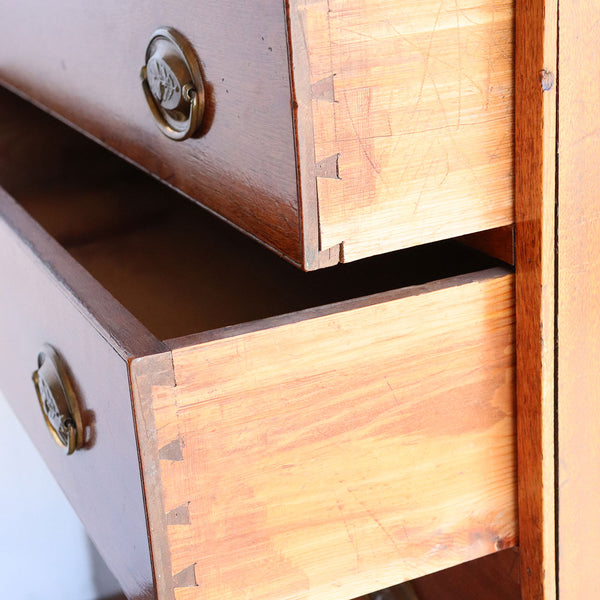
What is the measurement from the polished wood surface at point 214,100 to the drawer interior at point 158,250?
166 mm

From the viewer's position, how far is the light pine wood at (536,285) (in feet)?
1.47

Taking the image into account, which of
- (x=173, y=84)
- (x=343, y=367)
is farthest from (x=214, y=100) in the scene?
(x=343, y=367)

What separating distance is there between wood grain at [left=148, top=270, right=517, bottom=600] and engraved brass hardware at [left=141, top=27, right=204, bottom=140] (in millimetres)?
128

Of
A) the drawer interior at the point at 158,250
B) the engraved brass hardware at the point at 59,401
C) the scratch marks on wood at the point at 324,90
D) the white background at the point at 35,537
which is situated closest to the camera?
the scratch marks on wood at the point at 324,90

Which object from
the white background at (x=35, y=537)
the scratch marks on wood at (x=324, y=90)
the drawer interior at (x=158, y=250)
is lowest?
the white background at (x=35, y=537)

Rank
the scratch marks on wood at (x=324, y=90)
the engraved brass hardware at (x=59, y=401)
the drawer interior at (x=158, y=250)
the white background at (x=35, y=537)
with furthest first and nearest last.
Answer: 1. the white background at (x=35, y=537)
2. the drawer interior at (x=158, y=250)
3. the engraved brass hardware at (x=59, y=401)
4. the scratch marks on wood at (x=324, y=90)

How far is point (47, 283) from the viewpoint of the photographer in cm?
55

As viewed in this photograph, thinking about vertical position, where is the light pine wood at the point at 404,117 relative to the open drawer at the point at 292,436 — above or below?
above

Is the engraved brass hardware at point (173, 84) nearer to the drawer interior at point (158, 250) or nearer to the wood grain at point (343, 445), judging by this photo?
the wood grain at point (343, 445)

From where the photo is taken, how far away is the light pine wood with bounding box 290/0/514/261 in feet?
1.31

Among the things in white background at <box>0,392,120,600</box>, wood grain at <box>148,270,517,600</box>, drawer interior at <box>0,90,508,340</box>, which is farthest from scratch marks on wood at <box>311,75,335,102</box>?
white background at <box>0,392,120,600</box>

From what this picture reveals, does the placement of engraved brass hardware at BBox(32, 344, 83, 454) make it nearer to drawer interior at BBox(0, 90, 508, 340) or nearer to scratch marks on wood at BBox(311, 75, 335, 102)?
drawer interior at BBox(0, 90, 508, 340)
